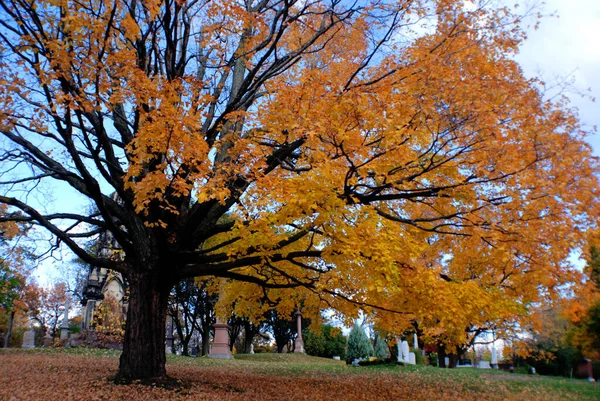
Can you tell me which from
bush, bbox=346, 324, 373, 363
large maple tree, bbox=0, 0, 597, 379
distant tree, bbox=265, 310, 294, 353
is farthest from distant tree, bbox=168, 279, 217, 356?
large maple tree, bbox=0, 0, 597, 379

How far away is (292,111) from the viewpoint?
6289mm

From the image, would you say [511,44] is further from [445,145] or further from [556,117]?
[445,145]

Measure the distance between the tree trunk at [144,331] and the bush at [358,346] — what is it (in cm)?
1675

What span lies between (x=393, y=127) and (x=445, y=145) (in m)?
1.14

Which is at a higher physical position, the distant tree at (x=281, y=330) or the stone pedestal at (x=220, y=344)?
the stone pedestal at (x=220, y=344)

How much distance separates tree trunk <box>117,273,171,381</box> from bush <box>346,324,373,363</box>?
16.7 m

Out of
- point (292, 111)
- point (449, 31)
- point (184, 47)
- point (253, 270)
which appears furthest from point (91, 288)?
point (449, 31)

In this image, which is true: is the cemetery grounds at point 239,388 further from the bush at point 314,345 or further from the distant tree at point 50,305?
the distant tree at point 50,305

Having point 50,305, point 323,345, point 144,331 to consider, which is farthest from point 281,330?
point 144,331

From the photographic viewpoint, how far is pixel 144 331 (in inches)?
280

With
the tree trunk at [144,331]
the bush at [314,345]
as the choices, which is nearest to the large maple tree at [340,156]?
the tree trunk at [144,331]

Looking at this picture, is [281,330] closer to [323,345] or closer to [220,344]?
[323,345]

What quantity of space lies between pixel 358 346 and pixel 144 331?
17235mm

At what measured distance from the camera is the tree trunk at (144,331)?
275 inches
